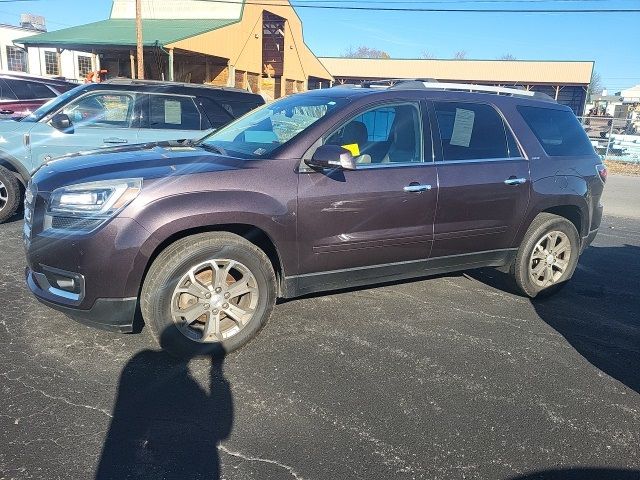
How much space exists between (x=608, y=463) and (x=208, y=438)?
209 cm

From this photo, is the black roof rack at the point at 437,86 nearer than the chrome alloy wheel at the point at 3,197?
Yes

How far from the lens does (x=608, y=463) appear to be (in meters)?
2.66

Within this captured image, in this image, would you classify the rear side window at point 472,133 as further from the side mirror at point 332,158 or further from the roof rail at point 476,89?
the side mirror at point 332,158

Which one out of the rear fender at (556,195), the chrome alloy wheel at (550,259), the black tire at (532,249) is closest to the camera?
the rear fender at (556,195)

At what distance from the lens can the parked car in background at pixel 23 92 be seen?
33.1 feet

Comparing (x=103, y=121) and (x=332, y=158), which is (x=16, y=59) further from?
(x=332, y=158)

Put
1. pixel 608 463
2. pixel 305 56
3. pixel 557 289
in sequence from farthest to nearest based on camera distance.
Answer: pixel 305 56 < pixel 557 289 < pixel 608 463

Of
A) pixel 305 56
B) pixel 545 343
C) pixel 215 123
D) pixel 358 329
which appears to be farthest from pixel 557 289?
pixel 305 56

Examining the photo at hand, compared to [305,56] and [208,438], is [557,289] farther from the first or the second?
[305,56]

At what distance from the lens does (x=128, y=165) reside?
3.38m

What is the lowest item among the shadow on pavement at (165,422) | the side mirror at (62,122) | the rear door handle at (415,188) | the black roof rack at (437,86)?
the shadow on pavement at (165,422)

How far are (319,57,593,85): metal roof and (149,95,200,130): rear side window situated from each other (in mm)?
38901

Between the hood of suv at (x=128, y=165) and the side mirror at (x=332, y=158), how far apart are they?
0.51m

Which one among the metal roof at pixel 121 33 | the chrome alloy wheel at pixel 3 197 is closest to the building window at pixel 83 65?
the metal roof at pixel 121 33
